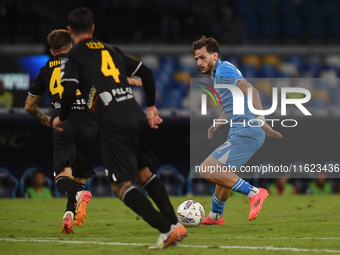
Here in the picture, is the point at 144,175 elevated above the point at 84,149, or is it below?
above

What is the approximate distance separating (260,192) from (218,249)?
6.35 ft

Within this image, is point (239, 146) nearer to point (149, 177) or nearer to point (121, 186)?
point (149, 177)

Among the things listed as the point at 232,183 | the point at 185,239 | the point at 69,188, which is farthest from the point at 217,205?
the point at 69,188

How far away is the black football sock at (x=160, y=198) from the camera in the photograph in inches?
229

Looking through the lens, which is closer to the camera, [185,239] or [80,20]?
[80,20]

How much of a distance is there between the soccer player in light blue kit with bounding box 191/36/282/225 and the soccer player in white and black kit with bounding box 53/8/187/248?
5.60 feet

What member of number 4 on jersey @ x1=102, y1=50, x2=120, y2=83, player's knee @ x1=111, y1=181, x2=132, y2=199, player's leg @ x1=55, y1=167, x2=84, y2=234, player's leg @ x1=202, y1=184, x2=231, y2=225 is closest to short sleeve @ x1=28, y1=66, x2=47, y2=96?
player's leg @ x1=55, y1=167, x2=84, y2=234

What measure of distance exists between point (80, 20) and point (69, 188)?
2164 millimetres

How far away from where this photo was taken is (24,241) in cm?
628

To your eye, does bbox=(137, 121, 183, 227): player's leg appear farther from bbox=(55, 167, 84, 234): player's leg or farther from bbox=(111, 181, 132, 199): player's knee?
bbox=(55, 167, 84, 234): player's leg

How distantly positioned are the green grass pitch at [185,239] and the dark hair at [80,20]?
199 centimetres

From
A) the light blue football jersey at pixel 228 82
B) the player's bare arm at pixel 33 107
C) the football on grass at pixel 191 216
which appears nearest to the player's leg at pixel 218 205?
the football on grass at pixel 191 216

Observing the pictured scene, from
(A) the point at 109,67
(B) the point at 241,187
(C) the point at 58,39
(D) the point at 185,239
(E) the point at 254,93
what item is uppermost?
(C) the point at 58,39

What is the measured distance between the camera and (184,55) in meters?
16.1
